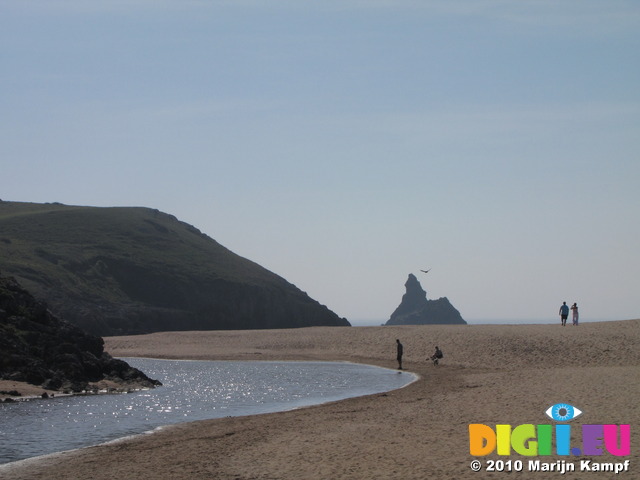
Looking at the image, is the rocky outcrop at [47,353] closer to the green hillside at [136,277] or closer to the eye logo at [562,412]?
the eye logo at [562,412]

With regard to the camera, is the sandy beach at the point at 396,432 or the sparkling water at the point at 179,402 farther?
the sparkling water at the point at 179,402

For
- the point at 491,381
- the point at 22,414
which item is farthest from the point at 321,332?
the point at 22,414

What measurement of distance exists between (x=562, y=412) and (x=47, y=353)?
28455 millimetres

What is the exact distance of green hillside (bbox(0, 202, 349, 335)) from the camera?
105812mm

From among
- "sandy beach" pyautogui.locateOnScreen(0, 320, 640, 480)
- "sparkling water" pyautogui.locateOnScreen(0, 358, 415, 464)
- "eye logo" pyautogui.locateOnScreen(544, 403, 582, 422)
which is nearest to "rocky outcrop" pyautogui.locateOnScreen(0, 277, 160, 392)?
"sparkling water" pyautogui.locateOnScreen(0, 358, 415, 464)

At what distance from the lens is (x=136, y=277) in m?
129

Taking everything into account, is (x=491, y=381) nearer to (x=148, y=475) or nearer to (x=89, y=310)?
(x=148, y=475)

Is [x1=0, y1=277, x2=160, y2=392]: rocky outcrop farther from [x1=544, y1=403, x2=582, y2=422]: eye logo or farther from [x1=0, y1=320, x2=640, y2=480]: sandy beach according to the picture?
[x1=544, y1=403, x2=582, y2=422]: eye logo

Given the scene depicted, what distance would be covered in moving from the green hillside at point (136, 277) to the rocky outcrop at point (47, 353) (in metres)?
54.6

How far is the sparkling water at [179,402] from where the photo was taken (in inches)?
941

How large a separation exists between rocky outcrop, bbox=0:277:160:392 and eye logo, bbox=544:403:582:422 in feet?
77.4

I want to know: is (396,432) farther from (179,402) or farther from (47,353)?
(47,353)

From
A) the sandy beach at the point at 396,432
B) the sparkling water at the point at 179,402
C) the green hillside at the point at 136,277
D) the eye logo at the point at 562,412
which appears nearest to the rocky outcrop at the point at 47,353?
the sparkling water at the point at 179,402

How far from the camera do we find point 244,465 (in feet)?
59.0
